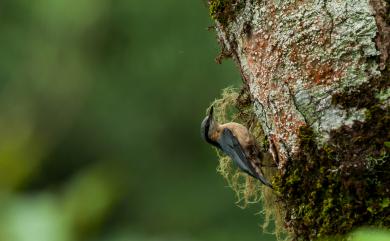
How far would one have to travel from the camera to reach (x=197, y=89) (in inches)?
407

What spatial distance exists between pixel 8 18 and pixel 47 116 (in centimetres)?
147

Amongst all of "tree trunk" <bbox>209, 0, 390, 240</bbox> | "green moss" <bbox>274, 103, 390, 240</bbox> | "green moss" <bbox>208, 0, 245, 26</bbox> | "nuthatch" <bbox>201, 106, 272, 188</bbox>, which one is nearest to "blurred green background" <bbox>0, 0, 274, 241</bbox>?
"nuthatch" <bbox>201, 106, 272, 188</bbox>

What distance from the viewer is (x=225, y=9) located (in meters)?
2.95

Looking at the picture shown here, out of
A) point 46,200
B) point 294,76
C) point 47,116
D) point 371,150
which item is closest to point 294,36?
point 294,76

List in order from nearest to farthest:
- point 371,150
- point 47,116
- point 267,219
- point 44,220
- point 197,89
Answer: point 44,220 → point 371,150 → point 267,219 → point 47,116 → point 197,89

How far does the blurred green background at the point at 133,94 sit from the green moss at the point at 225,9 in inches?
228

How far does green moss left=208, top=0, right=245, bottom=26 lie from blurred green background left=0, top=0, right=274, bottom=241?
5.80 meters

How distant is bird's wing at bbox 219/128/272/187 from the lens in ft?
11.0

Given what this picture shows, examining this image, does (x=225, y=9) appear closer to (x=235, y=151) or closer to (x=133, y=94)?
(x=235, y=151)

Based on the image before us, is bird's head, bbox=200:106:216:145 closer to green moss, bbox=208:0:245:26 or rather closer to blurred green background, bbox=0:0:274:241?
green moss, bbox=208:0:245:26

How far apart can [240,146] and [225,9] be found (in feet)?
2.12

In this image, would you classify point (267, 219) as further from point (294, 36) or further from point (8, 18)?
point (8, 18)

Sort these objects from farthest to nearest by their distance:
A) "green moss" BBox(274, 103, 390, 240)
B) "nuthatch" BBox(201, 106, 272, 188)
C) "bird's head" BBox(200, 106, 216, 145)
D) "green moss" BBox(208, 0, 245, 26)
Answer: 1. "bird's head" BBox(200, 106, 216, 145)
2. "nuthatch" BBox(201, 106, 272, 188)
3. "green moss" BBox(208, 0, 245, 26)
4. "green moss" BBox(274, 103, 390, 240)

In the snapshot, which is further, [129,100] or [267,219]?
[129,100]
